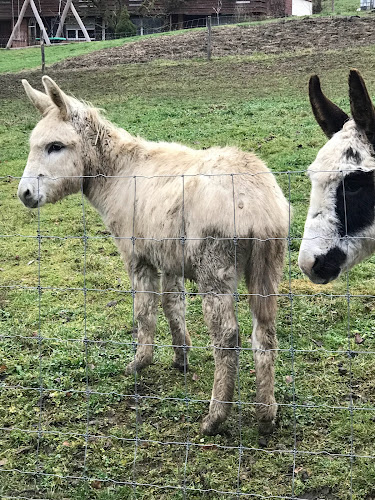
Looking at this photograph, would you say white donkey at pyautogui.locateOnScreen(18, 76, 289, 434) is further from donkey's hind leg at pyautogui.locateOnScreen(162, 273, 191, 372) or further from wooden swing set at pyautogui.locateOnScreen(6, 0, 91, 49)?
wooden swing set at pyautogui.locateOnScreen(6, 0, 91, 49)

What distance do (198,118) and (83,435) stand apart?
11133 millimetres

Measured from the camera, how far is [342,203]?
329cm

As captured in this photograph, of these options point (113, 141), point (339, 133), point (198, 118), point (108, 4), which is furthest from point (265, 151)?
point (108, 4)

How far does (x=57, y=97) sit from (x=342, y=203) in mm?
2946

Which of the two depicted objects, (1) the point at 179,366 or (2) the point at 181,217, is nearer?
(2) the point at 181,217

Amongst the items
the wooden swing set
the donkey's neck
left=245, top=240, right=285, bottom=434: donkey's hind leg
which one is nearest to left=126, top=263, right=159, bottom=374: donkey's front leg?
the donkey's neck

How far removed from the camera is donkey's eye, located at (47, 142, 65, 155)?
5.12m

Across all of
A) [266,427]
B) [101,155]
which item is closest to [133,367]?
[266,427]

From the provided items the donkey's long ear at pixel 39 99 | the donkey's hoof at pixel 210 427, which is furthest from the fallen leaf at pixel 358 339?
the donkey's long ear at pixel 39 99

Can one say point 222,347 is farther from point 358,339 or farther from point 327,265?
point 358,339

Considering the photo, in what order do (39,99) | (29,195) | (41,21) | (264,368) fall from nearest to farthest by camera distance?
(264,368)
(29,195)
(39,99)
(41,21)

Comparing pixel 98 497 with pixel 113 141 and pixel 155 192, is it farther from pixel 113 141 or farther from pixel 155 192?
pixel 113 141

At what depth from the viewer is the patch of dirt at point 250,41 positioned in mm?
22953

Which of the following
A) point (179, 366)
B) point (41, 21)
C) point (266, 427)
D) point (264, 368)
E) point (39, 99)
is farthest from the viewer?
point (41, 21)
